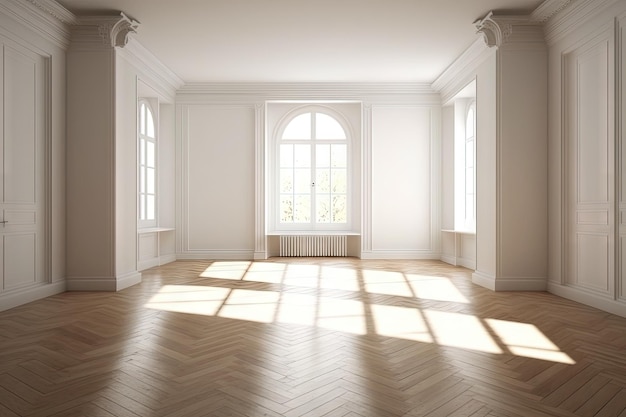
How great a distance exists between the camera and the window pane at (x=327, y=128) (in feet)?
30.6

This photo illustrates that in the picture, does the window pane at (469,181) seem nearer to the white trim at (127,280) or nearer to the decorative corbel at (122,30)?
the white trim at (127,280)

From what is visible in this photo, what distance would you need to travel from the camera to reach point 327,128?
9312 mm

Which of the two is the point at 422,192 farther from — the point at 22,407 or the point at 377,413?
the point at 22,407

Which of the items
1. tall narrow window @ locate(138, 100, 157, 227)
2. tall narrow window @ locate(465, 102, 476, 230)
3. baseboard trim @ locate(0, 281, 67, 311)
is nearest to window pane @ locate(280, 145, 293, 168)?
tall narrow window @ locate(138, 100, 157, 227)

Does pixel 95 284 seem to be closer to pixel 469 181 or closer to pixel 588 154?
pixel 588 154

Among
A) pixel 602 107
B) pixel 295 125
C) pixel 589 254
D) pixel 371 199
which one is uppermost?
pixel 295 125

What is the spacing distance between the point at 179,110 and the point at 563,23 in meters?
6.55

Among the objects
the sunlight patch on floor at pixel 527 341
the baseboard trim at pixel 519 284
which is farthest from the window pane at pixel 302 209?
the sunlight patch on floor at pixel 527 341

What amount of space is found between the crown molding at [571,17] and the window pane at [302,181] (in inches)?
198

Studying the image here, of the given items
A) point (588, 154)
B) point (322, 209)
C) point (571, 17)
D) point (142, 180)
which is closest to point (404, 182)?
point (322, 209)

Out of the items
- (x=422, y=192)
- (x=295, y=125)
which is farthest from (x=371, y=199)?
(x=295, y=125)

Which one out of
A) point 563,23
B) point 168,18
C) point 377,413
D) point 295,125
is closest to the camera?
point 377,413

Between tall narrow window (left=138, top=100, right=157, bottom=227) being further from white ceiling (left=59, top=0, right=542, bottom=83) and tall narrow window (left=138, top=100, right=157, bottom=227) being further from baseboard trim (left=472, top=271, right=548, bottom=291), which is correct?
baseboard trim (left=472, top=271, right=548, bottom=291)

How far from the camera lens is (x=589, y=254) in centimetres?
486
